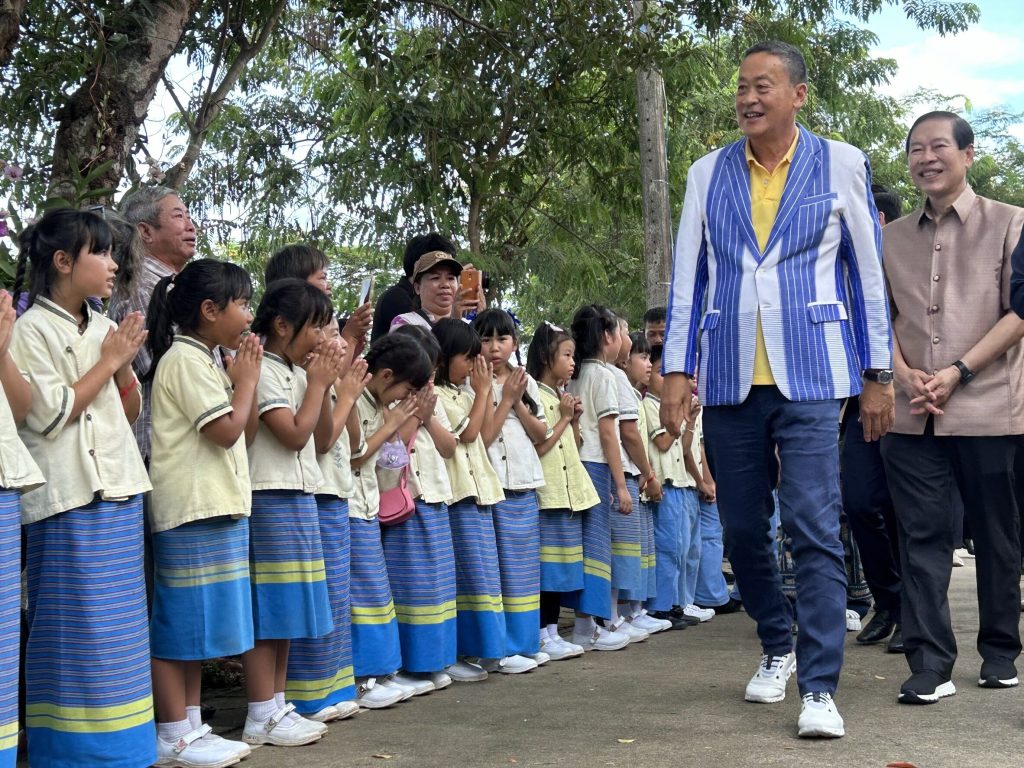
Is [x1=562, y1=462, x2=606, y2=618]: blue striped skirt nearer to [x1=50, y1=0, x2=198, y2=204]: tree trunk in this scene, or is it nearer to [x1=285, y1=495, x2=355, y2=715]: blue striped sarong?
[x1=285, y1=495, x2=355, y2=715]: blue striped sarong

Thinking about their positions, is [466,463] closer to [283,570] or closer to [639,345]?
[283,570]

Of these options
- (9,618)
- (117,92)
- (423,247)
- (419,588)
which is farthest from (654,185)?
(9,618)

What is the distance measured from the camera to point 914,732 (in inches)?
171

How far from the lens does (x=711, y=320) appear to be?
4.93 meters

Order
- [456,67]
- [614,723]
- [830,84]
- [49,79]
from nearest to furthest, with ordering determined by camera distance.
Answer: [614,723] < [49,79] < [456,67] < [830,84]

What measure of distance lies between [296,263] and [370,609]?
4.85ft

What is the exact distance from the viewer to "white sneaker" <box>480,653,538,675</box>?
6379 millimetres

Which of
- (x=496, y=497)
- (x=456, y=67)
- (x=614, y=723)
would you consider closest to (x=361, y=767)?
(x=614, y=723)

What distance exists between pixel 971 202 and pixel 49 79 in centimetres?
529

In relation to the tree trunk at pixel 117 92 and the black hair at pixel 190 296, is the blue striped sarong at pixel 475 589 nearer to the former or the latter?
the black hair at pixel 190 296

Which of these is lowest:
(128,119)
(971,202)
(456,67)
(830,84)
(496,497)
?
(496,497)

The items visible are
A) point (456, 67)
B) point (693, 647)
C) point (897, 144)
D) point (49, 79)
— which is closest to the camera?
point (693, 647)

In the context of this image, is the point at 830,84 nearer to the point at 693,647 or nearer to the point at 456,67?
the point at 456,67

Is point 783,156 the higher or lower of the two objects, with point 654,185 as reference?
lower
